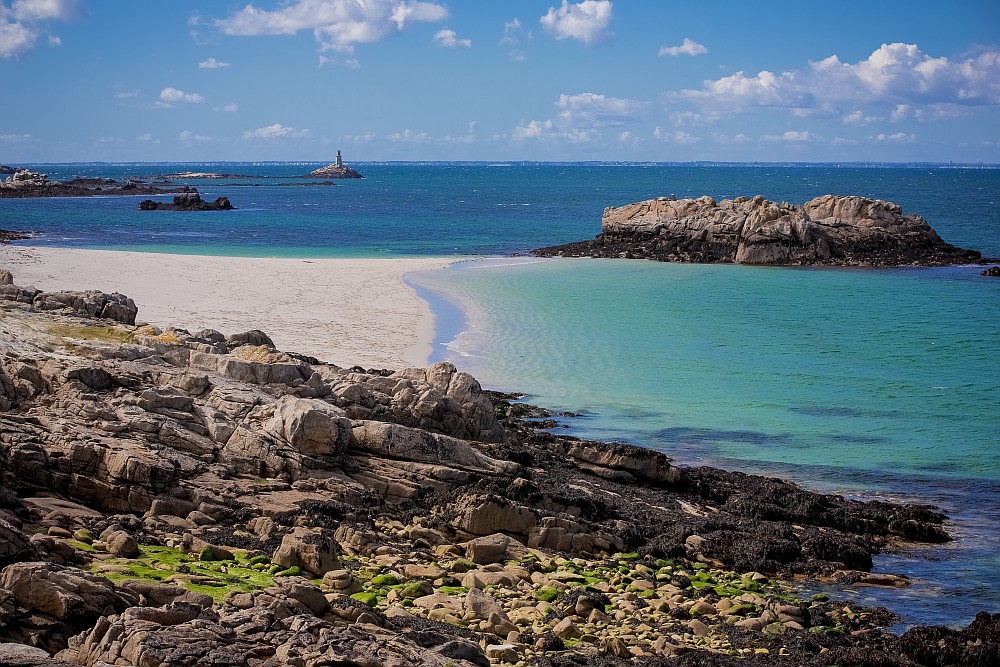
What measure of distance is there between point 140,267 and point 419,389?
2989 cm

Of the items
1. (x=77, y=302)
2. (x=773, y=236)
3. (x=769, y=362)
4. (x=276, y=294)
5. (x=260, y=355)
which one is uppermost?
(x=773, y=236)

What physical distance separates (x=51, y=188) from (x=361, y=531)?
116 meters

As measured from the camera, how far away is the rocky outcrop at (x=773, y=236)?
2179 inches

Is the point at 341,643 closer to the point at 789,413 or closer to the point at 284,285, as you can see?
the point at 789,413

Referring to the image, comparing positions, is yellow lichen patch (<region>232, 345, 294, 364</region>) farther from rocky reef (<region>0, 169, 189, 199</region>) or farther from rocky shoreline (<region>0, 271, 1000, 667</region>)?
rocky reef (<region>0, 169, 189, 199</region>)

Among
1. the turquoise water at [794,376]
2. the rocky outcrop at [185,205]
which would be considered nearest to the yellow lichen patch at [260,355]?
the turquoise water at [794,376]

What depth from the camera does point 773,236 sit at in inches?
2203

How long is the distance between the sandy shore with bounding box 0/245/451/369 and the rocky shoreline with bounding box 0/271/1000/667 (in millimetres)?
9300

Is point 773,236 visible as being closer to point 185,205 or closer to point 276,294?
point 276,294

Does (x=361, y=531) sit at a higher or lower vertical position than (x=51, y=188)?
lower

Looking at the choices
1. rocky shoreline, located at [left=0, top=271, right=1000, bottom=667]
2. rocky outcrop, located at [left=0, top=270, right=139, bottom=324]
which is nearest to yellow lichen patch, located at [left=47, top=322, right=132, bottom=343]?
rocky shoreline, located at [left=0, top=271, right=1000, bottom=667]

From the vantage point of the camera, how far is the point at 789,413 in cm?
2336

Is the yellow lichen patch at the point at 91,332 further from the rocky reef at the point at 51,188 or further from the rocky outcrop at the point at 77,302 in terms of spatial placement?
the rocky reef at the point at 51,188

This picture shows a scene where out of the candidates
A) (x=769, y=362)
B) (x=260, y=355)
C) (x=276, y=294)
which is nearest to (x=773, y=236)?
(x=769, y=362)
